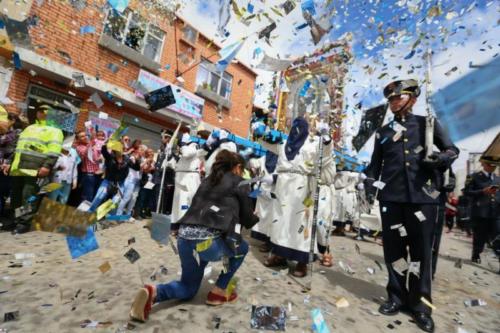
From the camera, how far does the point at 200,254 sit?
2223mm

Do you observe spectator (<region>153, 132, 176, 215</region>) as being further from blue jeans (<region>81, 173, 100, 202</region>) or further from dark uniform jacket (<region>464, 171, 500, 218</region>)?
dark uniform jacket (<region>464, 171, 500, 218</region>)

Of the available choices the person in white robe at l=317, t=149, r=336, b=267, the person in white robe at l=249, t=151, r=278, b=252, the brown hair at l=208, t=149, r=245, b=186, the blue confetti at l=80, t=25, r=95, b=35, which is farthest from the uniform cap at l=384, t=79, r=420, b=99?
the blue confetti at l=80, t=25, r=95, b=35

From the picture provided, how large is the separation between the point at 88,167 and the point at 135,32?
21.2 feet

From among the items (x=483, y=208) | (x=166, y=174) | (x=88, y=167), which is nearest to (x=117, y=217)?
(x=88, y=167)

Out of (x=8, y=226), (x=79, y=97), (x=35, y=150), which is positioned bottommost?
(x=8, y=226)

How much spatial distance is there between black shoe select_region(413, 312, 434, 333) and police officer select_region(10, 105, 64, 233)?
490 cm

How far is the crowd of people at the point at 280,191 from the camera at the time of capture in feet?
7.68

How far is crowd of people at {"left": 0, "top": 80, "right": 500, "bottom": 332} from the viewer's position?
2.34m

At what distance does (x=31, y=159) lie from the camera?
4.04m

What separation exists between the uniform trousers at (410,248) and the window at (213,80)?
10.4 m

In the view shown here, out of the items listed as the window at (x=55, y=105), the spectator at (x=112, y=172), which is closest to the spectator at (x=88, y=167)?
the spectator at (x=112, y=172)

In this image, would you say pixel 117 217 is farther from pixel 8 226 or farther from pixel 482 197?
pixel 482 197

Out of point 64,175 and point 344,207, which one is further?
point 344,207

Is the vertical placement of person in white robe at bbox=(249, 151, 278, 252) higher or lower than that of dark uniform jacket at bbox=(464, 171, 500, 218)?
lower
